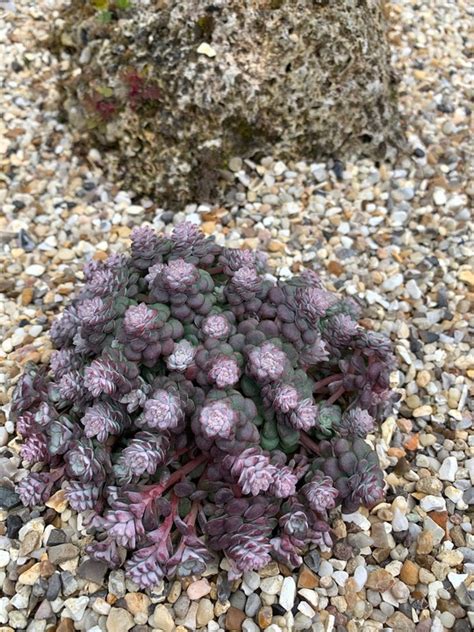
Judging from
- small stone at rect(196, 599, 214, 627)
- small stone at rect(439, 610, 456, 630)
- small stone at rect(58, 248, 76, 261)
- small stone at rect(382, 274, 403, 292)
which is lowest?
small stone at rect(439, 610, 456, 630)

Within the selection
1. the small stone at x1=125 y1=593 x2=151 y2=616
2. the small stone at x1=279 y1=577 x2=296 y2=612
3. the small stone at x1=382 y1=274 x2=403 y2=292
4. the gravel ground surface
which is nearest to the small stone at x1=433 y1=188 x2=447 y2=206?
the gravel ground surface

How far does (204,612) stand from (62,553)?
18.2 inches

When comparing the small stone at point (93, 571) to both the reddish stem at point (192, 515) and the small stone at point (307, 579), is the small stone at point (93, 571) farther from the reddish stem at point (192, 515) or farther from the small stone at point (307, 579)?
the small stone at point (307, 579)

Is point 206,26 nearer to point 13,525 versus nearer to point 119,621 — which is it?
point 13,525

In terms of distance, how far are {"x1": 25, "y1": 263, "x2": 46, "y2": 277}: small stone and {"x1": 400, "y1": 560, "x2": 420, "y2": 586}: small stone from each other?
6.56 feet

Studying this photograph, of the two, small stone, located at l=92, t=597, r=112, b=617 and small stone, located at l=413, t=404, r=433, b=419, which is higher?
small stone, located at l=413, t=404, r=433, b=419

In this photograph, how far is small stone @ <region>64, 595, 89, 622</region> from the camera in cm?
196

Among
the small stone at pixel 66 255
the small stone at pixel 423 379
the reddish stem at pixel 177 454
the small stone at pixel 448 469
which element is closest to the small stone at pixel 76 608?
the reddish stem at pixel 177 454

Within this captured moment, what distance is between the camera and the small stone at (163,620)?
1.96 metres

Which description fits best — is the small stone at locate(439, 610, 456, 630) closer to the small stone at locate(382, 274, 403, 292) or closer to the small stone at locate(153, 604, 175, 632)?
the small stone at locate(153, 604, 175, 632)

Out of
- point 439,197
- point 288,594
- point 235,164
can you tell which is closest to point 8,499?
point 288,594

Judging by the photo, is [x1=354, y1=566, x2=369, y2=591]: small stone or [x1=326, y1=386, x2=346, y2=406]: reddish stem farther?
[x1=326, y1=386, x2=346, y2=406]: reddish stem

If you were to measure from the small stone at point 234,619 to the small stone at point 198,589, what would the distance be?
0.09m

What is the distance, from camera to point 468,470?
8.18 feet
